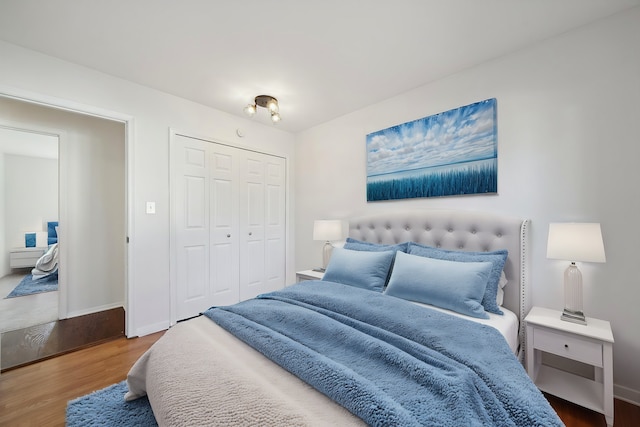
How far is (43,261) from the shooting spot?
4734 millimetres

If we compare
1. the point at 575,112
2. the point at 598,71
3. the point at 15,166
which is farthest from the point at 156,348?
the point at 15,166

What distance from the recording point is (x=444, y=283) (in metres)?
1.74

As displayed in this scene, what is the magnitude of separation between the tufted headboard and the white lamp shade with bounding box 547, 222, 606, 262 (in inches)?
11.6

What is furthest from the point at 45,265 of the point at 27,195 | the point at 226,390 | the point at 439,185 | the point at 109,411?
the point at 439,185

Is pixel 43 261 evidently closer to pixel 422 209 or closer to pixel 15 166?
pixel 15 166

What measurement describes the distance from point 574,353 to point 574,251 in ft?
1.88

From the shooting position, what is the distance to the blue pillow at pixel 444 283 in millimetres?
1662

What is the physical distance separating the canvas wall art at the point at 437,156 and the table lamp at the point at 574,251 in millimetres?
596

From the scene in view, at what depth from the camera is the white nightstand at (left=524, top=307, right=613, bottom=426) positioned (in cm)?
143

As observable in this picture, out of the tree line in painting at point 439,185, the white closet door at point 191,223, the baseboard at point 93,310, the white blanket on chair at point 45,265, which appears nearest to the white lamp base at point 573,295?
the tree line in painting at point 439,185

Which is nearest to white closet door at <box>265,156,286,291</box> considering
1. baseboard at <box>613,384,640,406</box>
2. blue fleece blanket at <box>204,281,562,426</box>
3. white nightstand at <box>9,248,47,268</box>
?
blue fleece blanket at <box>204,281,562,426</box>

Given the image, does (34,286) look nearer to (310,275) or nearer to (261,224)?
(261,224)

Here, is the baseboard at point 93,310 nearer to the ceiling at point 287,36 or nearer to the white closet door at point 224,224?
the white closet door at point 224,224

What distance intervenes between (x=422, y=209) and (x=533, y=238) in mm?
866
